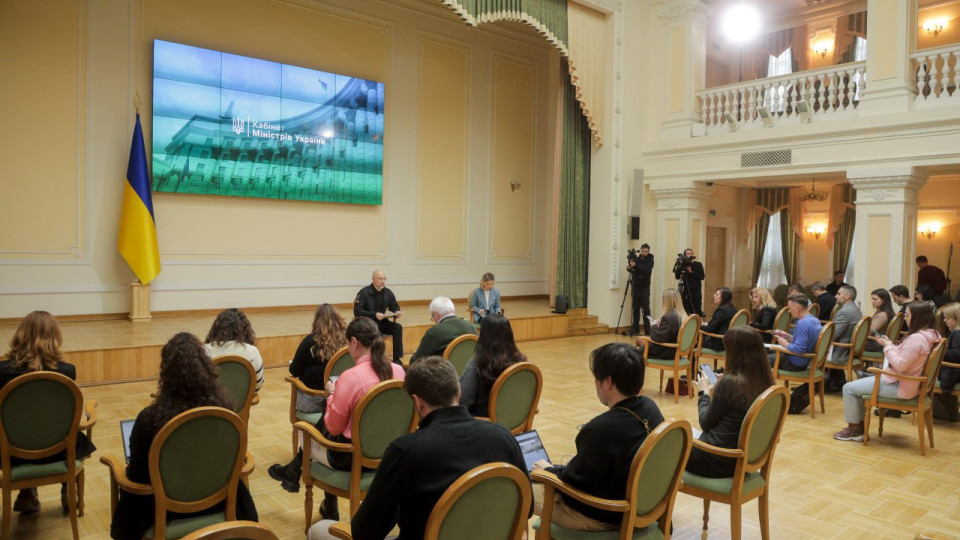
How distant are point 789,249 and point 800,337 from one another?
8.63m

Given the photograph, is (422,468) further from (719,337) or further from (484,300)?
(484,300)

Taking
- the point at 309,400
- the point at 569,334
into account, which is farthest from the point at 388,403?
the point at 569,334

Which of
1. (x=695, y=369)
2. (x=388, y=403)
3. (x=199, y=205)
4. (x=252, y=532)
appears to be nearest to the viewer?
(x=252, y=532)

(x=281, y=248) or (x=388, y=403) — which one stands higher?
(x=281, y=248)

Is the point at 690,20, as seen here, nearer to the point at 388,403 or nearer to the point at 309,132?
the point at 309,132

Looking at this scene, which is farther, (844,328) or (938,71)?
(938,71)

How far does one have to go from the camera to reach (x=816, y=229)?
13016 millimetres

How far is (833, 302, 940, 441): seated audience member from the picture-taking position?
15.1ft

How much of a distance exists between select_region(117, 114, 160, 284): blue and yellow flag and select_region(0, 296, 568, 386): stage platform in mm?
722

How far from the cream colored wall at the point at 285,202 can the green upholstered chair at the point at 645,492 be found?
7415mm

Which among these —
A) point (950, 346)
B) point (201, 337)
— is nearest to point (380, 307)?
point (201, 337)

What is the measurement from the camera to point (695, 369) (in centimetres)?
657

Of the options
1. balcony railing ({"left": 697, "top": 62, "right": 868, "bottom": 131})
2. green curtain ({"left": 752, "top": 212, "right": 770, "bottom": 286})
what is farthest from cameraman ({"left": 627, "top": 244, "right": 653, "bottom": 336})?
green curtain ({"left": 752, "top": 212, "right": 770, "bottom": 286})

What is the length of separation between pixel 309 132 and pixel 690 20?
614 centimetres
